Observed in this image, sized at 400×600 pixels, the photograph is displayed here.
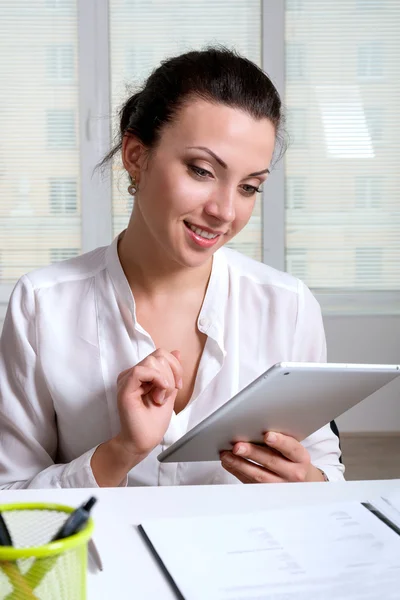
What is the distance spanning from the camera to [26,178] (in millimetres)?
4227

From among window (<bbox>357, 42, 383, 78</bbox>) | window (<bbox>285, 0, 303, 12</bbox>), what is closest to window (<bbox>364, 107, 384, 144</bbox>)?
window (<bbox>357, 42, 383, 78</bbox>)

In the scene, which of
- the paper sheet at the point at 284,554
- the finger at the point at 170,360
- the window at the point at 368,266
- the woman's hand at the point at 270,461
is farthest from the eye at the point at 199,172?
the window at the point at 368,266

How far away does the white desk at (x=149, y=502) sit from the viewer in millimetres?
765

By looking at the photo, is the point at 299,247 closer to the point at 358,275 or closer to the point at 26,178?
the point at 358,275

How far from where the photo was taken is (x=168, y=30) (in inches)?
164

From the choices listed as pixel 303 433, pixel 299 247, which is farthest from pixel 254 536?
pixel 299 247

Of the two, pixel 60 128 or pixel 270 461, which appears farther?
pixel 60 128

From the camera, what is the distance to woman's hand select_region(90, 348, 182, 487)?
1.13 metres

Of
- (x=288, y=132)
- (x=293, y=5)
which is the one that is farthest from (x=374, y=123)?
(x=293, y=5)

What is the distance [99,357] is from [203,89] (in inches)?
19.3

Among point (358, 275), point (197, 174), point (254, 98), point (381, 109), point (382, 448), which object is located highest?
point (381, 109)

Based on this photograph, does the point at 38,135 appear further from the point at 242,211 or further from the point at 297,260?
the point at 242,211

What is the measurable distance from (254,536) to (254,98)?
80 cm

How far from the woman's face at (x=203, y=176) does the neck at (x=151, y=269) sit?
0.05 meters
